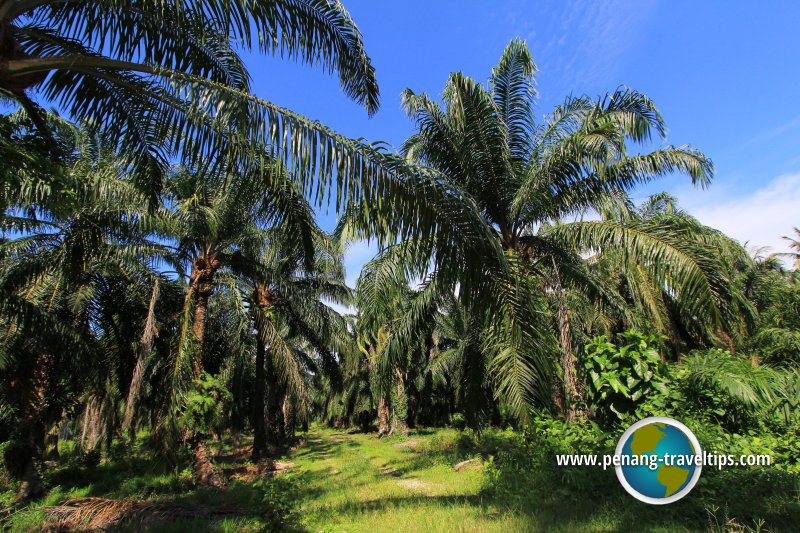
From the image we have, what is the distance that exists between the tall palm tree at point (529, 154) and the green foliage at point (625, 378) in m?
1.27

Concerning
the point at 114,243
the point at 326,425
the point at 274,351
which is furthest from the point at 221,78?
the point at 326,425

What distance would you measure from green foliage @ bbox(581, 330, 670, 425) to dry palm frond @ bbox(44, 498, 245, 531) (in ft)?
22.1

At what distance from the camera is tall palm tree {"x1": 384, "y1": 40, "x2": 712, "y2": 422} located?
8258mm

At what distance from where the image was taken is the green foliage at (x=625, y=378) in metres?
7.12

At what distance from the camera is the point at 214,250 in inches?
492

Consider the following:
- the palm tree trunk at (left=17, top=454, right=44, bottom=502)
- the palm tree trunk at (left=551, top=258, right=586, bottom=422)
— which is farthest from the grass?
the palm tree trunk at (left=551, top=258, right=586, bottom=422)

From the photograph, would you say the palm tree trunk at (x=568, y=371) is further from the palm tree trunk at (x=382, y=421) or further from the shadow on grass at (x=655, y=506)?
the palm tree trunk at (x=382, y=421)

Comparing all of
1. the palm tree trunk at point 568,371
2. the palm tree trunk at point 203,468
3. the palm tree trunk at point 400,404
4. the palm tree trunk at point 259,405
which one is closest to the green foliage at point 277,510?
the palm tree trunk at point 568,371

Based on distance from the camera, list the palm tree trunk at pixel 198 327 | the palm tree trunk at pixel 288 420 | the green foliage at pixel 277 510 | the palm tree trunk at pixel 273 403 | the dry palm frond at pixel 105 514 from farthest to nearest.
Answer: the palm tree trunk at pixel 288 420, the palm tree trunk at pixel 273 403, the palm tree trunk at pixel 198 327, the green foliage at pixel 277 510, the dry palm frond at pixel 105 514

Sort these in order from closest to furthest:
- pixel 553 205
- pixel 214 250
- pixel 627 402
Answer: pixel 627 402 → pixel 553 205 → pixel 214 250

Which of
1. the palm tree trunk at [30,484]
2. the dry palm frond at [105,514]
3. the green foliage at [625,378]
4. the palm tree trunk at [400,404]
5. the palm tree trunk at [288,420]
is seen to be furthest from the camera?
the palm tree trunk at [288,420]

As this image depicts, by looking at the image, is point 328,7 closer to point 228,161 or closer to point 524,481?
point 228,161

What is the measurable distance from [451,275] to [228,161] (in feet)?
8.30

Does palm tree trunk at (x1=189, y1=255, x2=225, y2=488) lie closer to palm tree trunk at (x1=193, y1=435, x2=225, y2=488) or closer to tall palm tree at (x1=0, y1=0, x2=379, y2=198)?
palm tree trunk at (x1=193, y1=435, x2=225, y2=488)
